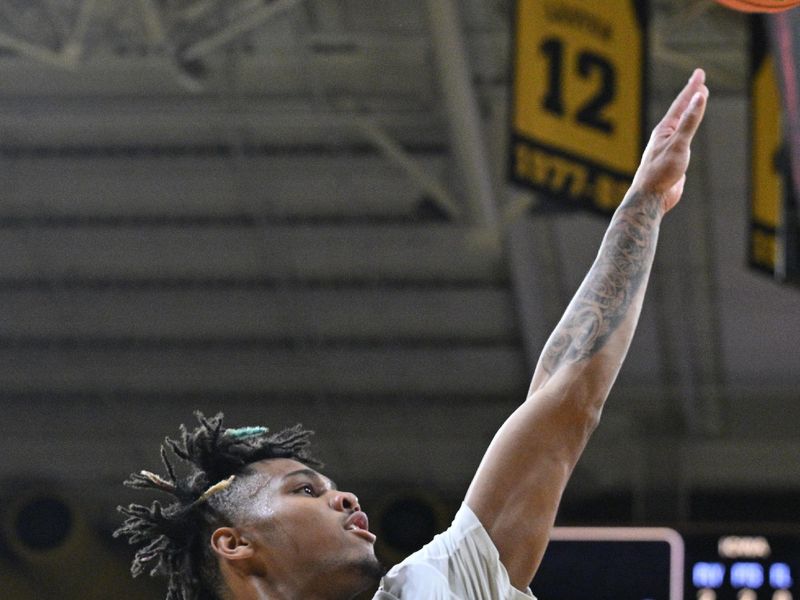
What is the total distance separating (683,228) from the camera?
13281 millimetres

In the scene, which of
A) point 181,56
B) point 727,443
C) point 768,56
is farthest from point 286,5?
point 727,443

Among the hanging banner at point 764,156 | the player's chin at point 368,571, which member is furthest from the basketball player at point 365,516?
the hanging banner at point 764,156

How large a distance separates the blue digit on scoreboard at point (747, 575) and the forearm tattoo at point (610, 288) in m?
4.67

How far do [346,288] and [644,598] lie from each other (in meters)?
7.10

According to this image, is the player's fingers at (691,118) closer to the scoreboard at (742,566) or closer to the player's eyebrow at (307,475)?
the player's eyebrow at (307,475)

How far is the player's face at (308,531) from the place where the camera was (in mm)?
Result: 2816

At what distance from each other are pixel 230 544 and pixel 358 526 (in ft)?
0.76

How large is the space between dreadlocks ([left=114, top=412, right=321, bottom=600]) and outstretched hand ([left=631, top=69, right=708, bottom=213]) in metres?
0.84

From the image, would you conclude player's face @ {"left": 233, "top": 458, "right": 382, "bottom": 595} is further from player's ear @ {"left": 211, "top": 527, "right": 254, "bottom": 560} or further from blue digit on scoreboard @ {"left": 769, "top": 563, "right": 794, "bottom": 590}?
blue digit on scoreboard @ {"left": 769, "top": 563, "right": 794, "bottom": 590}

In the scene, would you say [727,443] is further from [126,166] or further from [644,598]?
[644,598]

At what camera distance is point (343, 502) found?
2.91 metres

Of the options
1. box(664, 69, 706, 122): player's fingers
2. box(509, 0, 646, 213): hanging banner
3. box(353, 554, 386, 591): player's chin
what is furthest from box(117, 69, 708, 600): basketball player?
box(509, 0, 646, 213): hanging banner

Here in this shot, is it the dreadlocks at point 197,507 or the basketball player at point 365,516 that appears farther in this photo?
the dreadlocks at point 197,507

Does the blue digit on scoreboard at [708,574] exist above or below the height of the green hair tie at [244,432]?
below
